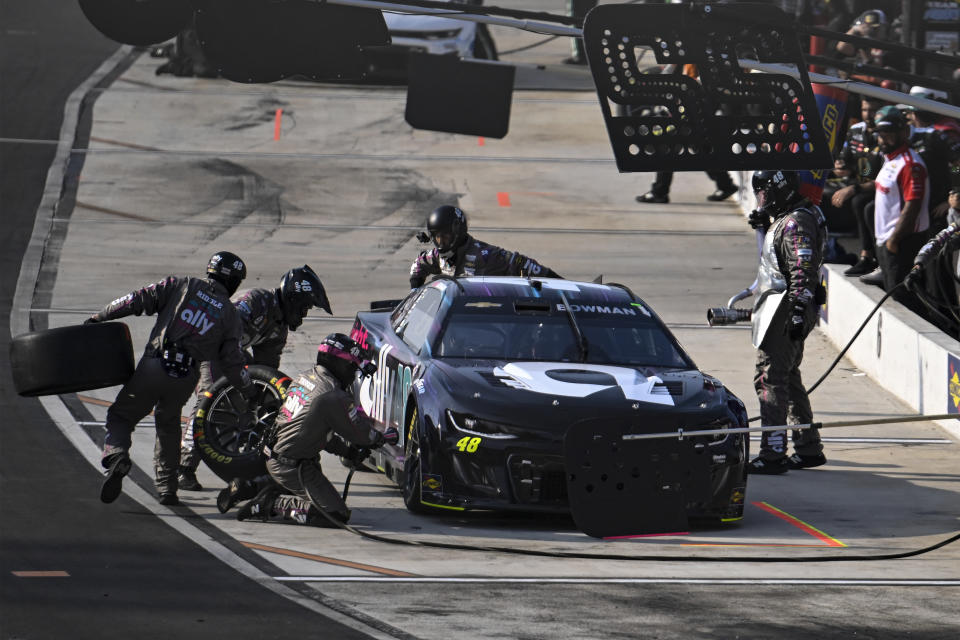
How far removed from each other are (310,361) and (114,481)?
5135mm

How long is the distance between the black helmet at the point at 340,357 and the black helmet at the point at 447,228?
3024 millimetres

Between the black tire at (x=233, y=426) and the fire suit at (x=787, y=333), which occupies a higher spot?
the fire suit at (x=787, y=333)

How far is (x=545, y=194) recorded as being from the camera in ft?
78.0

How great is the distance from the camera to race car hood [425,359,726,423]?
10164 mm

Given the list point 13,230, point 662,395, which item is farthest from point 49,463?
point 13,230

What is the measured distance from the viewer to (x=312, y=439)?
1025 cm

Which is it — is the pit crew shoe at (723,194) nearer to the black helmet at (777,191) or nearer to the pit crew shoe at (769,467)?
the black helmet at (777,191)

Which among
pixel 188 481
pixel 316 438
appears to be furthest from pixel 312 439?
pixel 188 481

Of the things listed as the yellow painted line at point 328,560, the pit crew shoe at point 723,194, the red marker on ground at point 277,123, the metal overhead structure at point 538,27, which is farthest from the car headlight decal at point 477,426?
the red marker on ground at point 277,123

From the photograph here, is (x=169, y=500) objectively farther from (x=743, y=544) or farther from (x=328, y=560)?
(x=743, y=544)

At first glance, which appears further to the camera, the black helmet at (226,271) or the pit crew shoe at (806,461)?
the pit crew shoe at (806,461)

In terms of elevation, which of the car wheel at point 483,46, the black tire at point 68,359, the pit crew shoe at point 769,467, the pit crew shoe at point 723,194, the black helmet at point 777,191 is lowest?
the pit crew shoe at point 769,467

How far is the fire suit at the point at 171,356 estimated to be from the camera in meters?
10.9

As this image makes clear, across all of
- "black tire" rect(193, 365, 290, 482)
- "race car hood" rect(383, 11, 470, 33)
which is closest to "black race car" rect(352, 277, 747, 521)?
"black tire" rect(193, 365, 290, 482)
